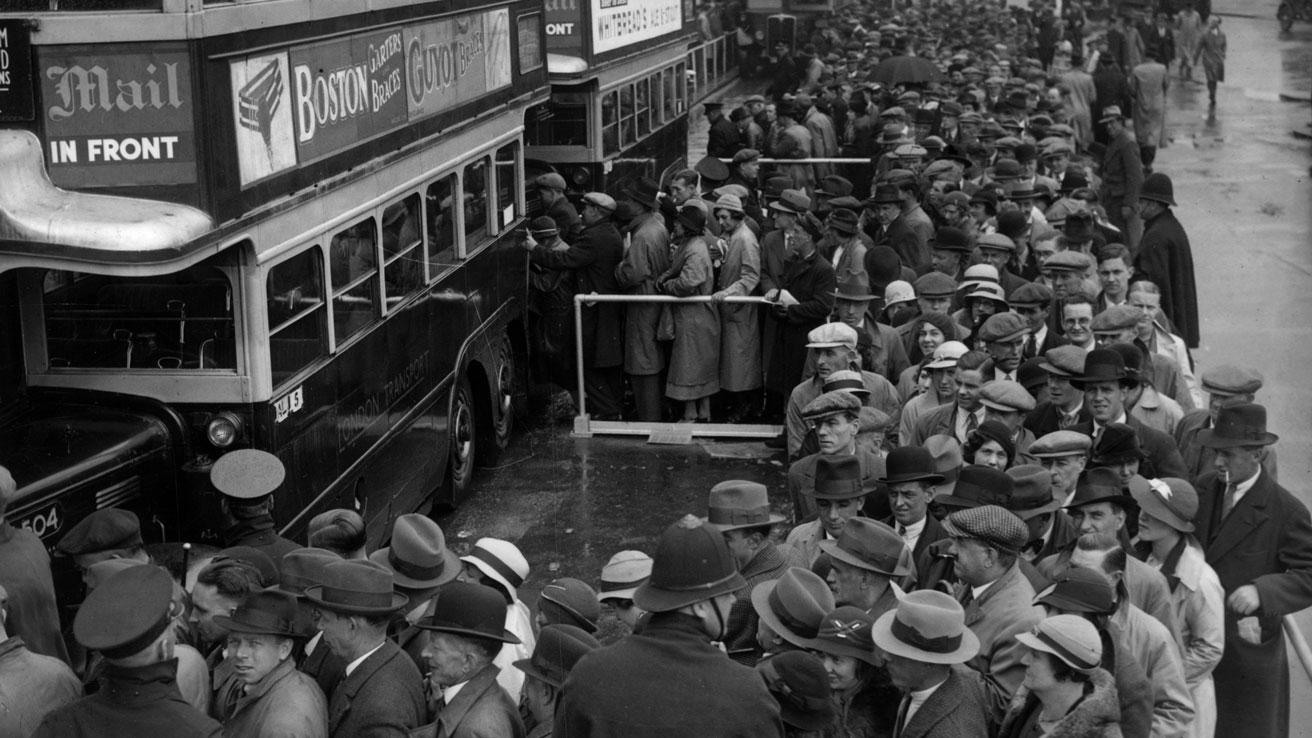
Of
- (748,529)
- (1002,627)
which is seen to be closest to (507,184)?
(748,529)

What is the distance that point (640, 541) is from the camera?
10688mm

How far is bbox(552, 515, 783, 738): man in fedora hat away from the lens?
13.8 feet

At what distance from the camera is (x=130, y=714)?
457 centimetres

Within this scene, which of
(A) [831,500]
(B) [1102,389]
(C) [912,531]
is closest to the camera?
(A) [831,500]

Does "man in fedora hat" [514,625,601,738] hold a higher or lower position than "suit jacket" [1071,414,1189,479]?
higher

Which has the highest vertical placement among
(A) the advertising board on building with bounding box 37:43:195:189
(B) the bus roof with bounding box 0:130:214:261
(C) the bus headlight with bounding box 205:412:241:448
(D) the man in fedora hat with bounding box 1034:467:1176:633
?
(A) the advertising board on building with bounding box 37:43:195:189

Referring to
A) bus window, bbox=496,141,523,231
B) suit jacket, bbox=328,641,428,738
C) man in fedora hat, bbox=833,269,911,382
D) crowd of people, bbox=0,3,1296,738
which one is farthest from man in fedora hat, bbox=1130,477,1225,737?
bus window, bbox=496,141,523,231

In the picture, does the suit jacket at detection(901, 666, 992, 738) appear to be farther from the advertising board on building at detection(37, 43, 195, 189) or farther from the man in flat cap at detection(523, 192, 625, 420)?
the man in flat cap at detection(523, 192, 625, 420)

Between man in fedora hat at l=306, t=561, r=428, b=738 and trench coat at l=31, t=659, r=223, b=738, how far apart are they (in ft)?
1.83

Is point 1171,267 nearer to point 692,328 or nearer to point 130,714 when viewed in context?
point 692,328

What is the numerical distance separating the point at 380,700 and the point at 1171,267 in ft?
29.8

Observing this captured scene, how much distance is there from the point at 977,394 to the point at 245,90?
3.96 m

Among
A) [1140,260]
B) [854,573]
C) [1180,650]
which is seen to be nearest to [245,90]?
[854,573]

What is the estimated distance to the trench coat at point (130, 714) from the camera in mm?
4543
